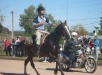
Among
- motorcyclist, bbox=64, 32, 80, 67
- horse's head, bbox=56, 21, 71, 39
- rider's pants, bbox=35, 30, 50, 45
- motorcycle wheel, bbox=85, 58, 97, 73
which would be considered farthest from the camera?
motorcyclist, bbox=64, 32, 80, 67

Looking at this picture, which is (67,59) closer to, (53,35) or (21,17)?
(53,35)

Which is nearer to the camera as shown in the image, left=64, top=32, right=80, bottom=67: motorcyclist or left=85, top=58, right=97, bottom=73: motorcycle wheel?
left=85, top=58, right=97, bottom=73: motorcycle wheel

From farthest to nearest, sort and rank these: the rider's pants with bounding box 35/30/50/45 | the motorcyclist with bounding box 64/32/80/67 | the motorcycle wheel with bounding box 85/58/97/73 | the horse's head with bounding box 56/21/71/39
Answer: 1. the motorcyclist with bounding box 64/32/80/67
2. the motorcycle wheel with bounding box 85/58/97/73
3. the rider's pants with bounding box 35/30/50/45
4. the horse's head with bounding box 56/21/71/39

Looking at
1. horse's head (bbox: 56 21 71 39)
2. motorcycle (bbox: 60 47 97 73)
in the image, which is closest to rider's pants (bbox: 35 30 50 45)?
horse's head (bbox: 56 21 71 39)

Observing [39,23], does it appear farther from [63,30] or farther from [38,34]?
[63,30]

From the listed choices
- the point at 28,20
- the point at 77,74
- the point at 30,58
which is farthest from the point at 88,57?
the point at 28,20

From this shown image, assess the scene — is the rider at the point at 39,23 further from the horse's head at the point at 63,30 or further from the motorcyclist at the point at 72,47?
the motorcyclist at the point at 72,47

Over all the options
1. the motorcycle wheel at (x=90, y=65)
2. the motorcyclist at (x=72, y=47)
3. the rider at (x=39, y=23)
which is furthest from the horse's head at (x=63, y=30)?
the motorcycle wheel at (x=90, y=65)

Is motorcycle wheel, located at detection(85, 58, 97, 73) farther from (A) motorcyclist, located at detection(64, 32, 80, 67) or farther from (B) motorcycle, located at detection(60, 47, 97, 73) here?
(A) motorcyclist, located at detection(64, 32, 80, 67)

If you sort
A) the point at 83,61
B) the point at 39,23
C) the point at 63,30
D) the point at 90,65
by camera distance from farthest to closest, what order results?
the point at 83,61
the point at 90,65
the point at 39,23
the point at 63,30

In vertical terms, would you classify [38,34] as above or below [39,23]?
below

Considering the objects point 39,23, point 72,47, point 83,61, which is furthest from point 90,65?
point 39,23

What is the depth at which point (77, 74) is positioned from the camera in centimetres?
1341

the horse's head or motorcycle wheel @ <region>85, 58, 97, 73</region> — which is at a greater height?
the horse's head
